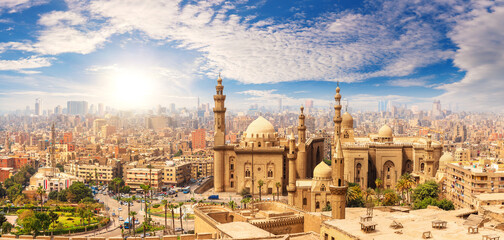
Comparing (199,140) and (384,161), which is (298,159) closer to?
(384,161)

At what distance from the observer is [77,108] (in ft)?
610

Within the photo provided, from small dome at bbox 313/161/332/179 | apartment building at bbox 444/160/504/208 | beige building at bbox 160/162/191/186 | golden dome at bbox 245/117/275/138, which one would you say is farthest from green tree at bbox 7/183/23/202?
apartment building at bbox 444/160/504/208

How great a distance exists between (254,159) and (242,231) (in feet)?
68.9

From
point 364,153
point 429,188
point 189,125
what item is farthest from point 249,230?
point 189,125

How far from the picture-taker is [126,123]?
16725 centimetres

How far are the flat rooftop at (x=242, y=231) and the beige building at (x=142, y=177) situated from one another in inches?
1339

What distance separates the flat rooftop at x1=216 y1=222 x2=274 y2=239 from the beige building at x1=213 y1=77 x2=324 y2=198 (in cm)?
1894

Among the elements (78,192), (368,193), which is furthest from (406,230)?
(78,192)

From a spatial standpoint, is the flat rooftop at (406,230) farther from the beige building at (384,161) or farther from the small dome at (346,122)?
the small dome at (346,122)

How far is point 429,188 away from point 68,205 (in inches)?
1382

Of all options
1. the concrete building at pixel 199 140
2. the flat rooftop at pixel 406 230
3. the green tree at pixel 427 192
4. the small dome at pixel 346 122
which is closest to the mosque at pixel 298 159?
the small dome at pixel 346 122

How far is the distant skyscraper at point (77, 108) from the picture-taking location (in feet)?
600

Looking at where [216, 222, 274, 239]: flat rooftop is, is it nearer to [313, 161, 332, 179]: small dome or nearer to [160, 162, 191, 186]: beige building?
[313, 161, 332, 179]: small dome

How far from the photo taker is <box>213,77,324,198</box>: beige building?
40375 mm
